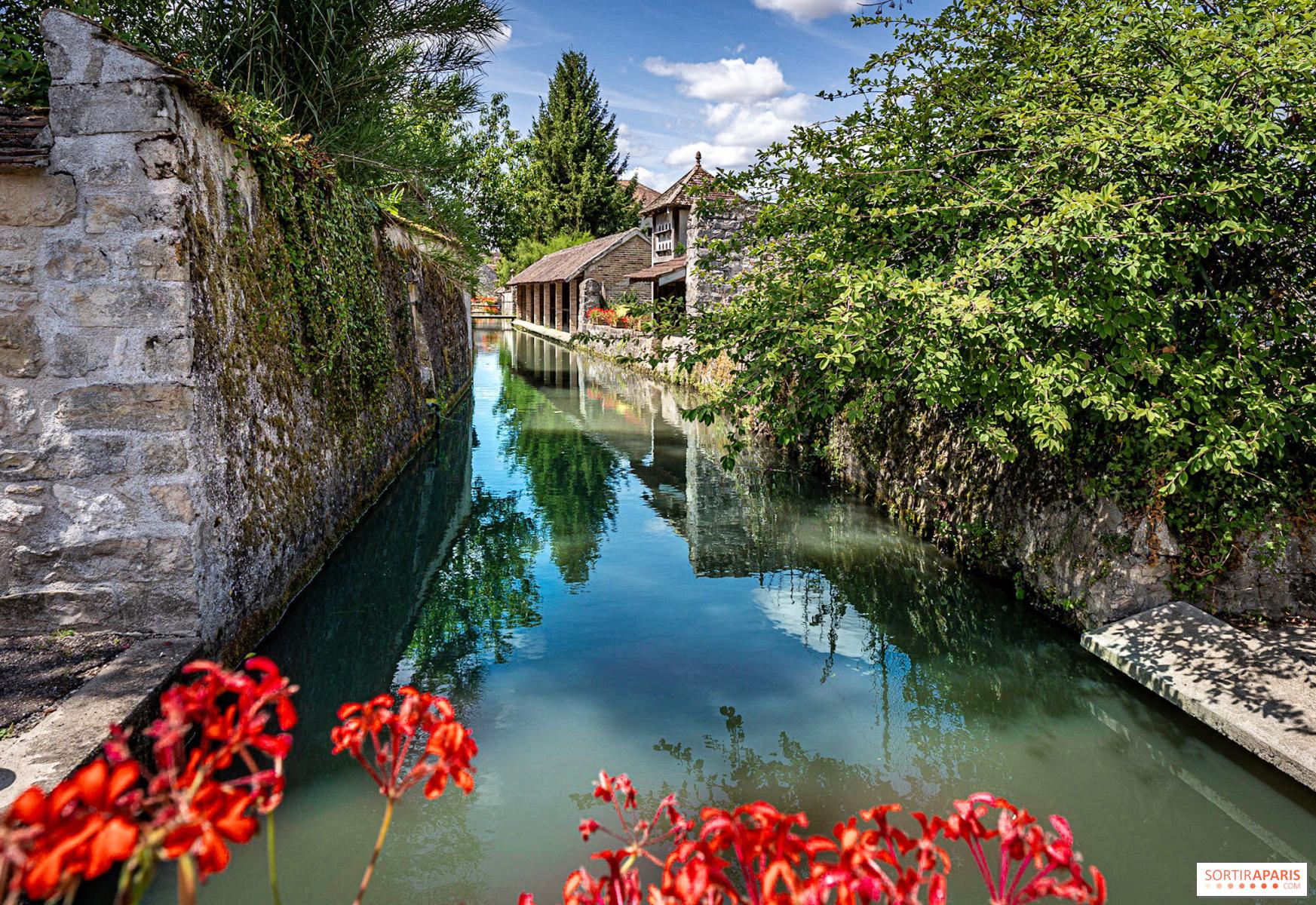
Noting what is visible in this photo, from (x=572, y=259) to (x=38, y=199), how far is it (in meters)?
33.2

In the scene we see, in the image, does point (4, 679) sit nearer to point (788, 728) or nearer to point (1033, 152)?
point (788, 728)

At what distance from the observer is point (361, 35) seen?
823cm

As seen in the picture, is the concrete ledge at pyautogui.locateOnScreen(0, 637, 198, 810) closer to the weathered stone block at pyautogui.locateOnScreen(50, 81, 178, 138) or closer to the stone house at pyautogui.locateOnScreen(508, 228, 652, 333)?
the weathered stone block at pyautogui.locateOnScreen(50, 81, 178, 138)

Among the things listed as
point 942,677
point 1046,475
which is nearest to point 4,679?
point 942,677

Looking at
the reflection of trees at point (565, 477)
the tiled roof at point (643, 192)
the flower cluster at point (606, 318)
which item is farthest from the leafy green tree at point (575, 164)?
the reflection of trees at point (565, 477)

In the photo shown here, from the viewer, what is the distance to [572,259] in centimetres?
3631

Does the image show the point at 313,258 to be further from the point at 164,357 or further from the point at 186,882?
the point at 186,882

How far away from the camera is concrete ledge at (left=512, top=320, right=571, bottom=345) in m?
35.1

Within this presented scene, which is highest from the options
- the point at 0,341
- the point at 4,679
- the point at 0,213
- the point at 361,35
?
the point at 361,35

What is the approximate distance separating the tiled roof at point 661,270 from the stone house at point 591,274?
800 millimetres

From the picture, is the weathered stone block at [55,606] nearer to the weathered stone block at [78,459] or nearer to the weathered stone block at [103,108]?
the weathered stone block at [78,459]

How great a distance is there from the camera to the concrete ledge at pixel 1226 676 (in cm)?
377

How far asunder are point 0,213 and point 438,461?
698cm

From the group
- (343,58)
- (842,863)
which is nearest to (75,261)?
(842,863)
